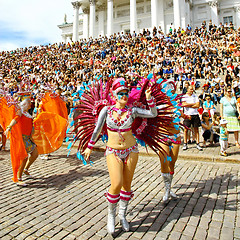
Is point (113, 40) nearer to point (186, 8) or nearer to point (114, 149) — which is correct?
point (186, 8)

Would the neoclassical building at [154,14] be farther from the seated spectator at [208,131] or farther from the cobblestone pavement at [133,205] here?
the cobblestone pavement at [133,205]

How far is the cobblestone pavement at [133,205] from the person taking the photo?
2.91 meters

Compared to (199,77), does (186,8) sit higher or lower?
higher

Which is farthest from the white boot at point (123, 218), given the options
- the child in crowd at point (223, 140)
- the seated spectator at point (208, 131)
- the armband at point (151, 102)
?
the seated spectator at point (208, 131)

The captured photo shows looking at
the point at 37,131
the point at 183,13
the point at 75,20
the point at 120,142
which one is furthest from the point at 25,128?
the point at 75,20

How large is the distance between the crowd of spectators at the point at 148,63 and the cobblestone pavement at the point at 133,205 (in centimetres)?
239

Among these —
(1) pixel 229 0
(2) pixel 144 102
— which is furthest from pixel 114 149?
(1) pixel 229 0

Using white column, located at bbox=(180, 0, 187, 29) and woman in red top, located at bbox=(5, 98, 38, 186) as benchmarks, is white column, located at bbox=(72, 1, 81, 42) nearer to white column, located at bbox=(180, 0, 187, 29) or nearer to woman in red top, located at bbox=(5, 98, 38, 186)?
white column, located at bbox=(180, 0, 187, 29)

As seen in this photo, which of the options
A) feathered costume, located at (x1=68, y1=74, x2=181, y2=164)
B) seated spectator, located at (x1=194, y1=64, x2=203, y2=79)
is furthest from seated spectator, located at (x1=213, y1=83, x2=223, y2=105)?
feathered costume, located at (x1=68, y1=74, x2=181, y2=164)

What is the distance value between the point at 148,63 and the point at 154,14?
25.7m

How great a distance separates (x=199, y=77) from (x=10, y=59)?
2610cm

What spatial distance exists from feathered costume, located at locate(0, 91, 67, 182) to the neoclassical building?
3419cm

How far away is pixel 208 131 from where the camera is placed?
7.09 m

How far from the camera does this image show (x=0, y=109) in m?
5.34
